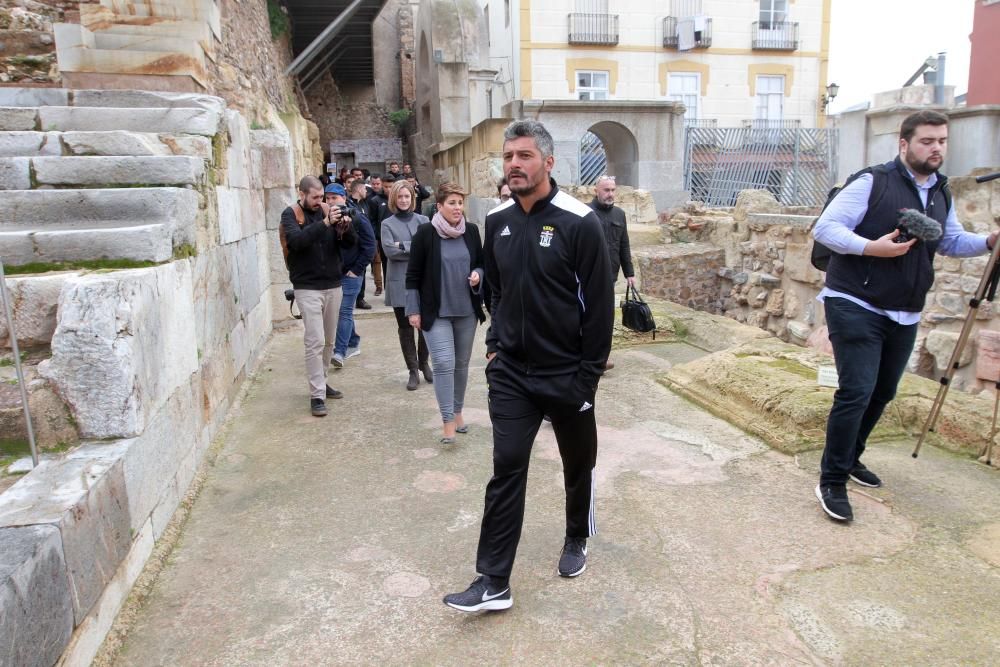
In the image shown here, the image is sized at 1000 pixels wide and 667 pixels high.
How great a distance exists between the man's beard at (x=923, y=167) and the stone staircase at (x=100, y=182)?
3.53m

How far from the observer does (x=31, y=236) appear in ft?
10.9

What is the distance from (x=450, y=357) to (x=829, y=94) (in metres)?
26.1

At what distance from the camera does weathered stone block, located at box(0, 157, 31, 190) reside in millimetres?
3934

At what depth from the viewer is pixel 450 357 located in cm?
461

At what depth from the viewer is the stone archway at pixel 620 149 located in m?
14.4

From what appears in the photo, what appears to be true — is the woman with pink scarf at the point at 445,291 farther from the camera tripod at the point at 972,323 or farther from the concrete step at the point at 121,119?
the camera tripod at the point at 972,323

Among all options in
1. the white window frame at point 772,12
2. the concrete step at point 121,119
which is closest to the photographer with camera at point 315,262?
the concrete step at point 121,119

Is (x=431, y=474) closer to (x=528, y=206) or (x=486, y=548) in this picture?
(x=486, y=548)

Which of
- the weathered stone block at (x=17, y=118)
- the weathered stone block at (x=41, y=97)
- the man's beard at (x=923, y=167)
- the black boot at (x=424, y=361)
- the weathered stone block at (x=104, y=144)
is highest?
the weathered stone block at (x=41, y=97)

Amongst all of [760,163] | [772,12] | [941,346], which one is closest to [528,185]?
[941,346]

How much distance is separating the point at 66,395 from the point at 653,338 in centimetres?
530

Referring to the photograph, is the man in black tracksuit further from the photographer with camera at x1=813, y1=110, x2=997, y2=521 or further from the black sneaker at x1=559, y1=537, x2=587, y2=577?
the photographer with camera at x1=813, y1=110, x2=997, y2=521

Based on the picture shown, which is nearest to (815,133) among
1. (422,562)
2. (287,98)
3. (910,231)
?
(287,98)

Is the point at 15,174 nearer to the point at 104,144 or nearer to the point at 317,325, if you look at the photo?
the point at 104,144
